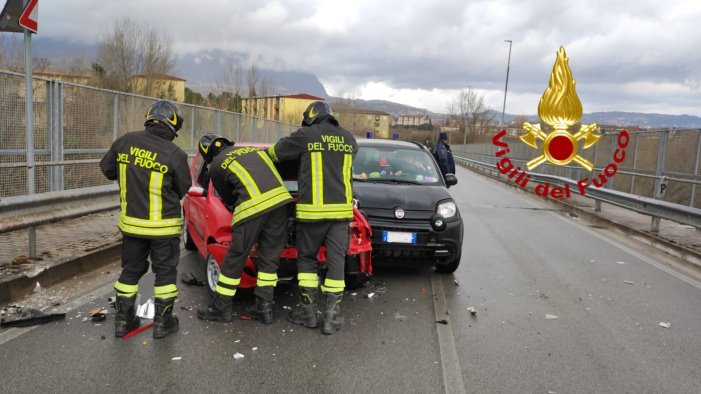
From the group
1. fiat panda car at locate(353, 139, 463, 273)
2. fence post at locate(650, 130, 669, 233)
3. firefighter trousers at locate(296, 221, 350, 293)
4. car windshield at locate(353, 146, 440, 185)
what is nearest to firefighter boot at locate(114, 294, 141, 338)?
firefighter trousers at locate(296, 221, 350, 293)

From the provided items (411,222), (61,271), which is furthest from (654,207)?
(61,271)

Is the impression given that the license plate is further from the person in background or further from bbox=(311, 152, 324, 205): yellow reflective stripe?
the person in background

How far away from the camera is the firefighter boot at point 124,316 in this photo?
12.8 feet

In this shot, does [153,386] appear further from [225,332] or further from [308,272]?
[308,272]

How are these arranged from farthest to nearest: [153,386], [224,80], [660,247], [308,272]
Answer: [224,80] < [660,247] < [308,272] < [153,386]

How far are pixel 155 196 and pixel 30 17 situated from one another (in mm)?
3120

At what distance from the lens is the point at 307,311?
14.0 feet

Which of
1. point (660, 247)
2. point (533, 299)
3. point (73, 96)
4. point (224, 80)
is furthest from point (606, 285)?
point (224, 80)

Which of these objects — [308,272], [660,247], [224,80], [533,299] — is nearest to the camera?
[308,272]

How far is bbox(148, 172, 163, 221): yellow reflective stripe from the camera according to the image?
3.87 m

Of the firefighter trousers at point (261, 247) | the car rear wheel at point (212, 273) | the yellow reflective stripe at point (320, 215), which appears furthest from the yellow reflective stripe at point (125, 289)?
the yellow reflective stripe at point (320, 215)

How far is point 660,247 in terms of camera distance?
850 cm

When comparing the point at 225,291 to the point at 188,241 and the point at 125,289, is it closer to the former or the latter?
the point at 125,289

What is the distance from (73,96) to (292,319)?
6.87 m
